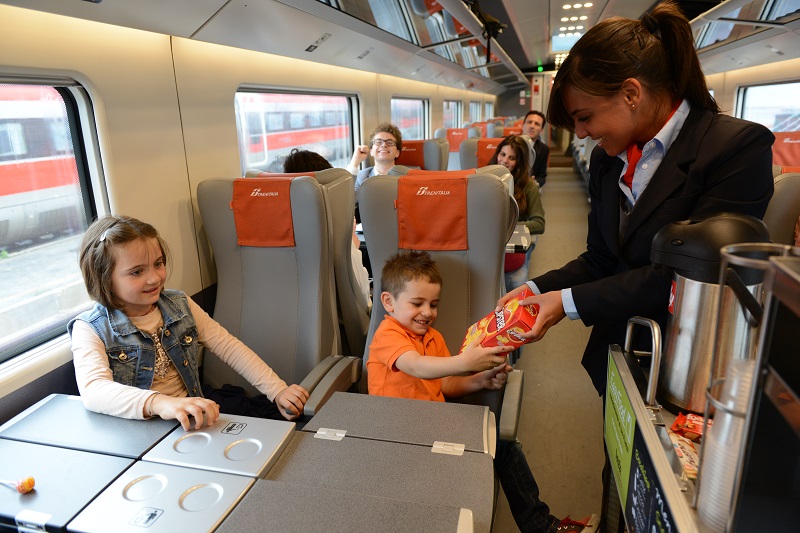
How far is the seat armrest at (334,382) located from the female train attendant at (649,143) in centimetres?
88

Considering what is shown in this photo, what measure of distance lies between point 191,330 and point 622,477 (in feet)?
5.36

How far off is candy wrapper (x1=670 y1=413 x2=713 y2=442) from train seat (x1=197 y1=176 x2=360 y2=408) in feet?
5.41

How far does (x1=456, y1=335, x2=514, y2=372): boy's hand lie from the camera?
5.51ft

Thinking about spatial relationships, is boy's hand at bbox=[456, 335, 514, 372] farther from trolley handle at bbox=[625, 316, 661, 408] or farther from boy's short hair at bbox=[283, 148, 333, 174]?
boy's short hair at bbox=[283, 148, 333, 174]

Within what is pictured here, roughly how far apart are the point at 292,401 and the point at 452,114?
12357 mm

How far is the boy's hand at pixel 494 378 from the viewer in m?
2.06

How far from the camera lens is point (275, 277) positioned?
8.41ft

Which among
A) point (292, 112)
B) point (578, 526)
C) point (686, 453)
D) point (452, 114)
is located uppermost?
point (452, 114)

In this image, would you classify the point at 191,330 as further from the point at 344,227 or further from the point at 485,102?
the point at 485,102

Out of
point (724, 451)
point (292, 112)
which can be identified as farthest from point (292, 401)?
point (292, 112)

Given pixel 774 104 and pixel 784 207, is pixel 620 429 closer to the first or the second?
pixel 784 207

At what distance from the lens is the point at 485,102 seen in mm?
17766

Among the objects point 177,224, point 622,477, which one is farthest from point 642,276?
point 177,224

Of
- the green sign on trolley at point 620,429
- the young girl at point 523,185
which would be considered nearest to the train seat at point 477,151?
the young girl at point 523,185
